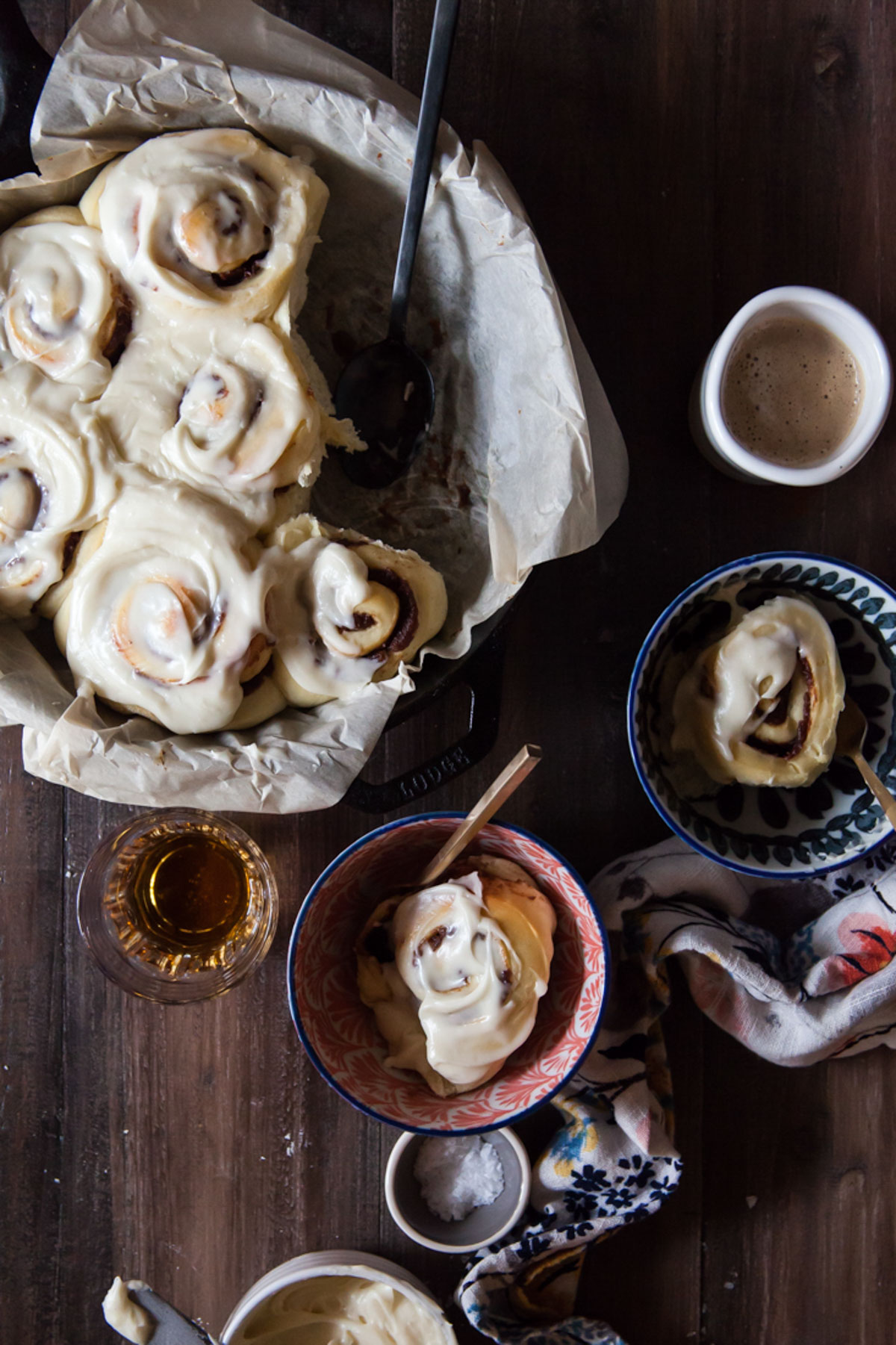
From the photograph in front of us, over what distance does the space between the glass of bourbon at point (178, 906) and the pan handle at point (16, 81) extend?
2.31ft

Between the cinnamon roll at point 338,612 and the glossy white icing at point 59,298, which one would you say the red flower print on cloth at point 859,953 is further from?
the glossy white icing at point 59,298

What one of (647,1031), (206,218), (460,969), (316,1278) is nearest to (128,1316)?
(316,1278)

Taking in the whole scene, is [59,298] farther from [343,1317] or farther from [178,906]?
[343,1317]

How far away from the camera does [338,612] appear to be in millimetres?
1005

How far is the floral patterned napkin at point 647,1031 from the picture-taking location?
1170 mm

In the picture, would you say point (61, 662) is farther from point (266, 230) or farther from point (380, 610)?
point (266, 230)

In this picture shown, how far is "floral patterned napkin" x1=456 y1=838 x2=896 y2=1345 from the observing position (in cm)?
117

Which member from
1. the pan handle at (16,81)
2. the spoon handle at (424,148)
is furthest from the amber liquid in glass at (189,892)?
the pan handle at (16,81)

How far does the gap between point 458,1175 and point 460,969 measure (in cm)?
33

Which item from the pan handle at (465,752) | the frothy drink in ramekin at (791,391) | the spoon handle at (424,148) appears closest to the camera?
the spoon handle at (424,148)

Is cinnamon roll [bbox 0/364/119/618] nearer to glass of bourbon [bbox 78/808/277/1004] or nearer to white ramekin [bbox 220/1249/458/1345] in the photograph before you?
glass of bourbon [bbox 78/808/277/1004]

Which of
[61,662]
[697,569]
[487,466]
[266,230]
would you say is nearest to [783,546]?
[697,569]

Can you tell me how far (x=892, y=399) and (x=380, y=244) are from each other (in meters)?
0.61

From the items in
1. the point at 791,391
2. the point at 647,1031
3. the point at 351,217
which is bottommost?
the point at 647,1031
